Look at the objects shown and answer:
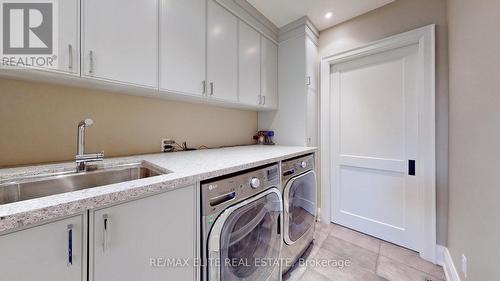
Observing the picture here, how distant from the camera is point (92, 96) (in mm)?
1256

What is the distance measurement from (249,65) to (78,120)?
1515 mm

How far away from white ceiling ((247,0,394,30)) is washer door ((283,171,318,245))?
1.77 metres

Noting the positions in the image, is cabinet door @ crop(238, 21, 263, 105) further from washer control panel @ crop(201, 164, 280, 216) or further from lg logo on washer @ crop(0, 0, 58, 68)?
lg logo on washer @ crop(0, 0, 58, 68)

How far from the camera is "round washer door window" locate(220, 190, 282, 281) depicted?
1003 millimetres

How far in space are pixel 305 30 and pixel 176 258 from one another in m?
2.44

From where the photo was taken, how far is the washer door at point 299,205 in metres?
1.46

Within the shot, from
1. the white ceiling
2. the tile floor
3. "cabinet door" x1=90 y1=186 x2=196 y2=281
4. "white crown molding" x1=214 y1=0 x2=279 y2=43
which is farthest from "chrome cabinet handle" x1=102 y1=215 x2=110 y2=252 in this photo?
the white ceiling

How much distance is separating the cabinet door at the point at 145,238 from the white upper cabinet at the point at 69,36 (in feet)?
2.66

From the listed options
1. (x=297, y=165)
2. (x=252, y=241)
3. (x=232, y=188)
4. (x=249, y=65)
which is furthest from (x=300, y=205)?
(x=249, y=65)

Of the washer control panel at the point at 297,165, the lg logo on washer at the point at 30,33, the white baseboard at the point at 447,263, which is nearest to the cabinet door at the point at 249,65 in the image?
the washer control panel at the point at 297,165

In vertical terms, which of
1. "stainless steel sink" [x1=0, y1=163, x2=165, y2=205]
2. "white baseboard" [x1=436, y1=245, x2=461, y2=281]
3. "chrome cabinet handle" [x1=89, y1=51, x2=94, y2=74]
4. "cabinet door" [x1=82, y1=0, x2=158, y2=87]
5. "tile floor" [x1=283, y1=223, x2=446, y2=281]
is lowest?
"tile floor" [x1=283, y1=223, x2=446, y2=281]

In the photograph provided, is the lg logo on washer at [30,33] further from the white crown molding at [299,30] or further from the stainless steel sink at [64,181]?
the white crown molding at [299,30]

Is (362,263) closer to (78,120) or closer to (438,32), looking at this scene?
(438,32)

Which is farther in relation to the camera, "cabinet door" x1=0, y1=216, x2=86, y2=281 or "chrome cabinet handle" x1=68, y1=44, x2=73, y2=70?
Result: "chrome cabinet handle" x1=68, y1=44, x2=73, y2=70
